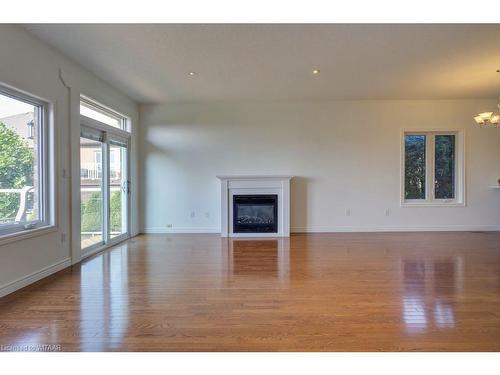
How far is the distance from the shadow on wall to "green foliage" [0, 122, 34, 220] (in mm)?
4651

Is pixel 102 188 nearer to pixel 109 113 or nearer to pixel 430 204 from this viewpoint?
pixel 109 113

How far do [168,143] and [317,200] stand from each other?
136 inches

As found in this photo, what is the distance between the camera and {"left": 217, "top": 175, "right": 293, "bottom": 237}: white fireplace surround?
6.20m

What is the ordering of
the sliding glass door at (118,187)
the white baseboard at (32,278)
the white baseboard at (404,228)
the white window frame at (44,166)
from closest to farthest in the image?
the white baseboard at (32,278)
the white window frame at (44,166)
the sliding glass door at (118,187)
the white baseboard at (404,228)

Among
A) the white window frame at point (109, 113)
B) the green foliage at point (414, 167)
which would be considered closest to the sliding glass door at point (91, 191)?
the white window frame at point (109, 113)

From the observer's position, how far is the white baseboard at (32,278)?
9.80 feet

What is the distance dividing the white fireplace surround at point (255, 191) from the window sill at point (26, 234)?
3.14 meters

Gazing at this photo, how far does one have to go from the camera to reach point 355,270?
147 inches

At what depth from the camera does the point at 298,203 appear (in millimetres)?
6531

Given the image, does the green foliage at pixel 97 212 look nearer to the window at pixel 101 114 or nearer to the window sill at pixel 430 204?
the window at pixel 101 114

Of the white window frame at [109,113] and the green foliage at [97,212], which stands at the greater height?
the white window frame at [109,113]

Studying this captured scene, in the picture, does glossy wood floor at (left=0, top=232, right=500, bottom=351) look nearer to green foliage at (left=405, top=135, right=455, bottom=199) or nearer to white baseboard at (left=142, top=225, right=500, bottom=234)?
white baseboard at (left=142, top=225, right=500, bottom=234)

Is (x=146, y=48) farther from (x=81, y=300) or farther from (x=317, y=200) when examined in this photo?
(x=317, y=200)

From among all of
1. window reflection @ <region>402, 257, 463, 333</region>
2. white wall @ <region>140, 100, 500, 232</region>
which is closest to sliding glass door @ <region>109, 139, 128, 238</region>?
white wall @ <region>140, 100, 500, 232</region>
